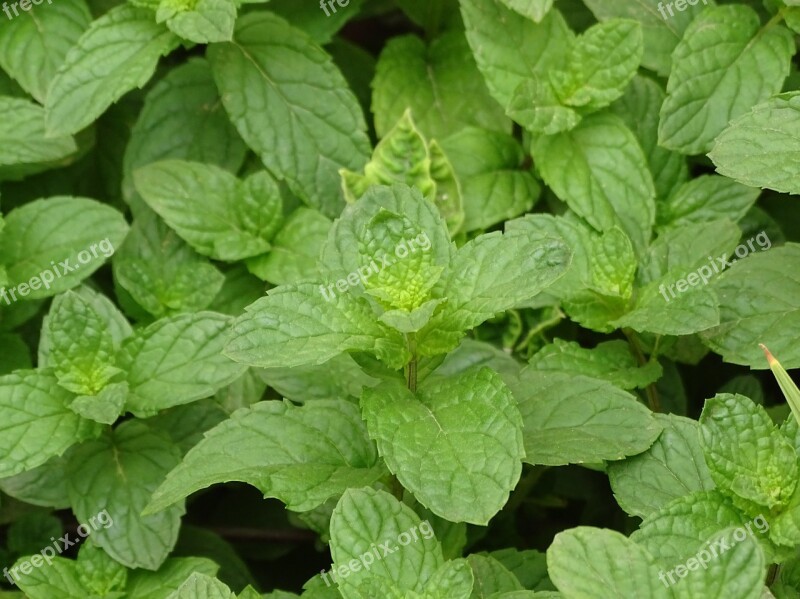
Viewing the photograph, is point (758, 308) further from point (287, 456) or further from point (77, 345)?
point (77, 345)

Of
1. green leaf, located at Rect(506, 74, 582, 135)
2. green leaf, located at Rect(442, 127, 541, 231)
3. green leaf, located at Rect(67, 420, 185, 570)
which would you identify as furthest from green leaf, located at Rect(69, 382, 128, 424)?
green leaf, located at Rect(506, 74, 582, 135)

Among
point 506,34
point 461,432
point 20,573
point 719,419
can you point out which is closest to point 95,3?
point 506,34

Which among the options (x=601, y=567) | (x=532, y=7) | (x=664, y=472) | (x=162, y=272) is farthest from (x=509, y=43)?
(x=601, y=567)

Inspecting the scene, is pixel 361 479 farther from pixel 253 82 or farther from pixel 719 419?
pixel 253 82

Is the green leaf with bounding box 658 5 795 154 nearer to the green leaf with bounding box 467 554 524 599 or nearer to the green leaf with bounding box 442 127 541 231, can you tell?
the green leaf with bounding box 442 127 541 231

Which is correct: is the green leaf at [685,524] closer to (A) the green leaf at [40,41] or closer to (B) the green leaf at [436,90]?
(B) the green leaf at [436,90]

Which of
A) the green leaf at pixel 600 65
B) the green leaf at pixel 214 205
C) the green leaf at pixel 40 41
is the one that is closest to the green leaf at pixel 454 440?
the green leaf at pixel 214 205

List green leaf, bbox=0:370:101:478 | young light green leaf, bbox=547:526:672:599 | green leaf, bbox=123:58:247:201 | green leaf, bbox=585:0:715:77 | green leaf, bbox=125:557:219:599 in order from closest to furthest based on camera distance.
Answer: young light green leaf, bbox=547:526:672:599
green leaf, bbox=0:370:101:478
green leaf, bbox=125:557:219:599
green leaf, bbox=585:0:715:77
green leaf, bbox=123:58:247:201
